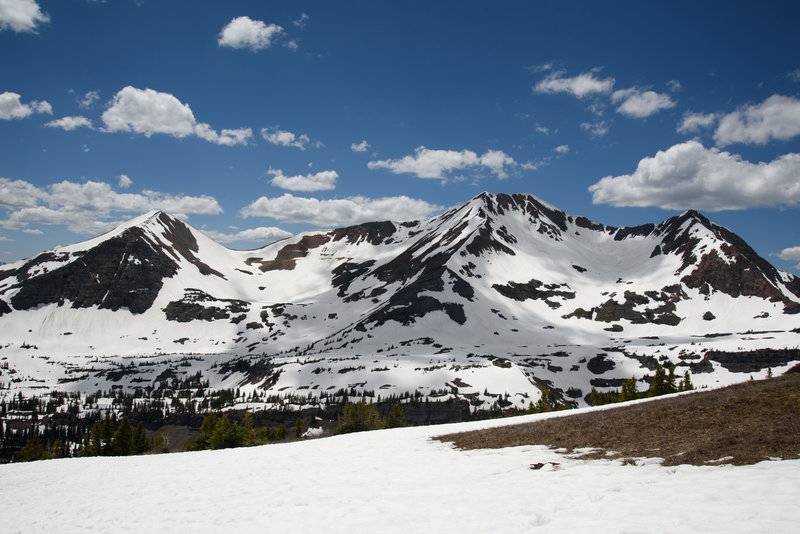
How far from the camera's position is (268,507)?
14961mm

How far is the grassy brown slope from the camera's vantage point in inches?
585

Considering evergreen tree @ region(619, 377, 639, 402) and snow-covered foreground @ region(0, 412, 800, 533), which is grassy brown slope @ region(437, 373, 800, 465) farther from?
evergreen tree @ region(619, 377, 639, 402)

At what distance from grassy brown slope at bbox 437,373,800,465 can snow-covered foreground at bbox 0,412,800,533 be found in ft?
4.97

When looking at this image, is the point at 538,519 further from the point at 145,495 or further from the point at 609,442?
the point at 145,495

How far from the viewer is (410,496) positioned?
14.8m

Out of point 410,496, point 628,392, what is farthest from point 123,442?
point 628,392

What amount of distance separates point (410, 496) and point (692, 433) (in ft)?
40.4

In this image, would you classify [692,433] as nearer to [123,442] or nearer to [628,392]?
[123,442]

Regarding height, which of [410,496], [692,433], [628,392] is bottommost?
[628,392]

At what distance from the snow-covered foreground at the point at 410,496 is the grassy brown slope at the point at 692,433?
1.51 m

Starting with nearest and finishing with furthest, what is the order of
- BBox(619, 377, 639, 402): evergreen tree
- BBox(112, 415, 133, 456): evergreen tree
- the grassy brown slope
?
the grassy brown slope → BBox(112, 415, 133, 456): evergreen tree → BBox(619, 377, 639, 402): evergreen tree

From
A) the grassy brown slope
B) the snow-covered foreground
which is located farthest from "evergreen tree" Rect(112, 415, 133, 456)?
the grassy brown slope

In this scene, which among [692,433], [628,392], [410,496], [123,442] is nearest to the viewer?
[410,496]

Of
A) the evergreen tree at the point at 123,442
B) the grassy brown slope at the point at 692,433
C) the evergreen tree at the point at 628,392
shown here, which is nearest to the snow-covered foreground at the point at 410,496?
the grassy brown slope at the point at 692,433
